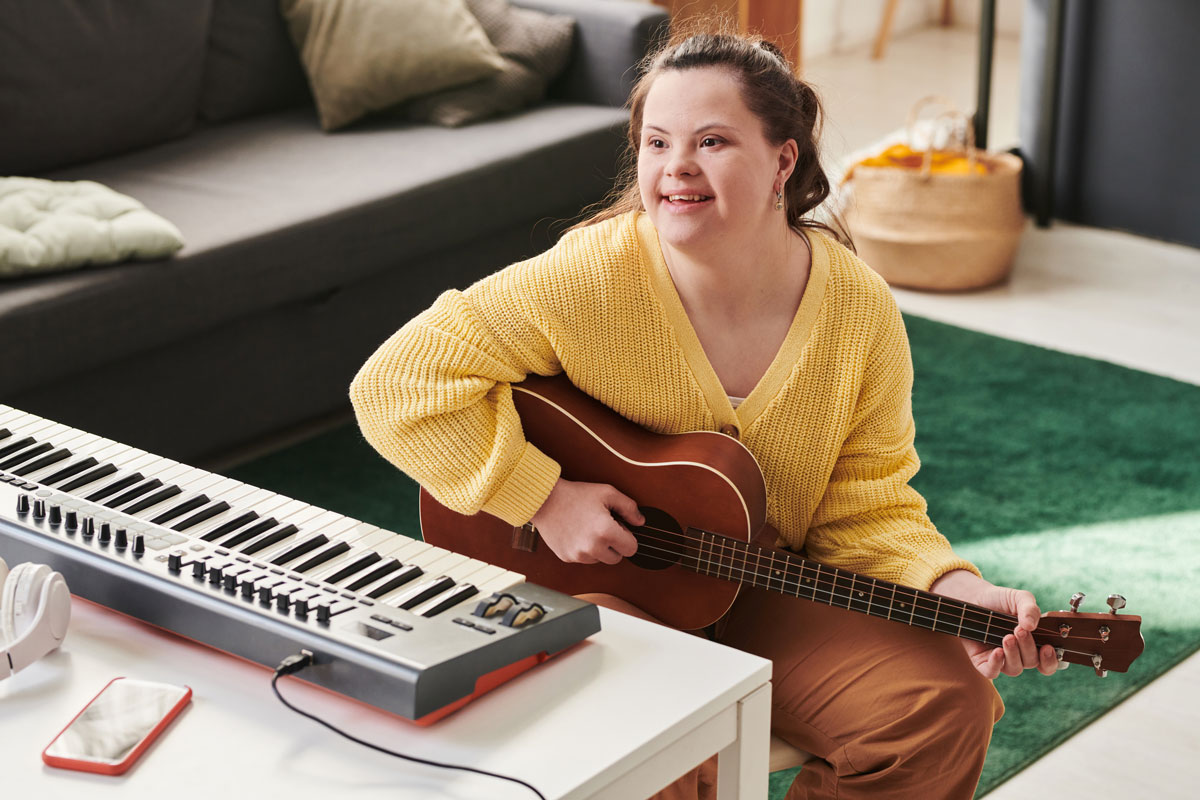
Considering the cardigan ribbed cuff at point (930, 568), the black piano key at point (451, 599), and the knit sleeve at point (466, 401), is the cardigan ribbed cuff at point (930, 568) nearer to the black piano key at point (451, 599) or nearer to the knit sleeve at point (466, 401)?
the knit sleeve at point (466, 401)

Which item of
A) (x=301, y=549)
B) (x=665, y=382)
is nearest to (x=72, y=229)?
(x=665, y=382)

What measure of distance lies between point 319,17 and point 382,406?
2.00m

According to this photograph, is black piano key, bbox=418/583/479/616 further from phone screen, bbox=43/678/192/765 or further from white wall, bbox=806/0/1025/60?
white wall, bbox=806/0/1025/60

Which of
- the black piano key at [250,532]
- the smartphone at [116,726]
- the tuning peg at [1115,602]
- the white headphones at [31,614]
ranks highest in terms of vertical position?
the black piano key at [250,532]

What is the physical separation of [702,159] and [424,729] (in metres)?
Answer: 0.68

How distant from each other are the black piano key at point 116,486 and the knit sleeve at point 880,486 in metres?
0.74

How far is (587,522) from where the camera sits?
1496mm

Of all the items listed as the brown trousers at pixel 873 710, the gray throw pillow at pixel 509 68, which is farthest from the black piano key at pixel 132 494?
the gray throw pillow at pixel 509 68

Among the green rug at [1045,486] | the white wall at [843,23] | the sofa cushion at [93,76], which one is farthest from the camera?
the white wall at [843,23]

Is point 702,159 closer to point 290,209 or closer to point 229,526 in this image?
point 229,526

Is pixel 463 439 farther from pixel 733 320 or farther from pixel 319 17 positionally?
pixel 319 17

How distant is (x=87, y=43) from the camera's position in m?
2.93

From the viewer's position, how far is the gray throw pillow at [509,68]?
3.23 meters

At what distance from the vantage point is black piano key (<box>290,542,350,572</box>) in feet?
3.94
